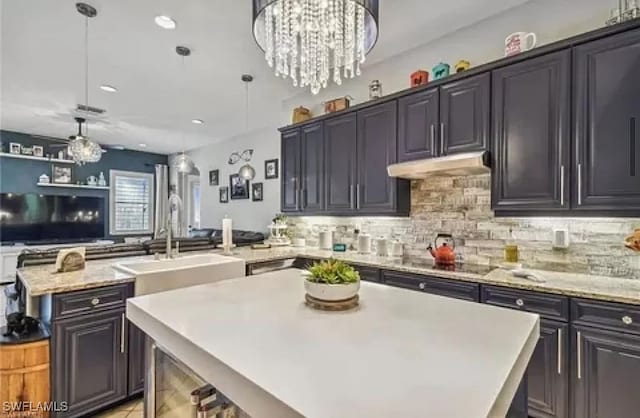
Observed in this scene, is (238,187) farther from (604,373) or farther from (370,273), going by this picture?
(604,373)

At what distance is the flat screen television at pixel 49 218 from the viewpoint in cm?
615

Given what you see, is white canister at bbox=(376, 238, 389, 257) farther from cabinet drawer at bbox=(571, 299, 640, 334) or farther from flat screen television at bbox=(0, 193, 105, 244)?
flat screen television at bbox=(0, 193, 105, 244)

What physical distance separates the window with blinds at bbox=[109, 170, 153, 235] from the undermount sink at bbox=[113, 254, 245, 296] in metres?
5.71

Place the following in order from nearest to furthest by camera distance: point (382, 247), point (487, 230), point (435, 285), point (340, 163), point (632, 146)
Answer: point (632, 146)
point (435, 285)
point (487, 230)
point (382, 247)
point (340, 163)

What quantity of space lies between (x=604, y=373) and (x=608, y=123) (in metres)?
1.47

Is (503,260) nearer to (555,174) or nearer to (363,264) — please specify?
(555,174)

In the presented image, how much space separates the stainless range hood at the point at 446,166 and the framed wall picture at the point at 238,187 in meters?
3.73

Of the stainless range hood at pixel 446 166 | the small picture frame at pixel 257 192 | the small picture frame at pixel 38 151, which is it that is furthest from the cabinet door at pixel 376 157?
the small picture frame at pixel 38 151

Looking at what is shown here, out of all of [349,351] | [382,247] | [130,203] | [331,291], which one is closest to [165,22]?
[331,291]

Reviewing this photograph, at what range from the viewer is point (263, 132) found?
5.93 m

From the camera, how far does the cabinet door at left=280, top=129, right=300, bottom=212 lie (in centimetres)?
404

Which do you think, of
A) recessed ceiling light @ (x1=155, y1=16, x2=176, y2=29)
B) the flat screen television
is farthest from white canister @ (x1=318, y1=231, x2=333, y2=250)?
the flat screen television

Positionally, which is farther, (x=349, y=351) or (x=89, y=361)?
(x=89, y=361)

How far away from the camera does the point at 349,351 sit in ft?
3.16
